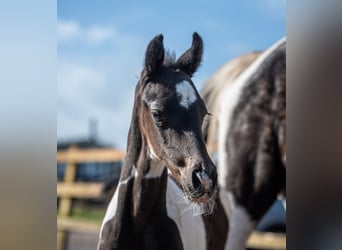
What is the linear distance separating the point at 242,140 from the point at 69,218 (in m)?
0.62

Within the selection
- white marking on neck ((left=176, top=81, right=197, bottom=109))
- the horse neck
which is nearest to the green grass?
the horse neck

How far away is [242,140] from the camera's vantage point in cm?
157

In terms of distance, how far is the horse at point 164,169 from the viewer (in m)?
1.31

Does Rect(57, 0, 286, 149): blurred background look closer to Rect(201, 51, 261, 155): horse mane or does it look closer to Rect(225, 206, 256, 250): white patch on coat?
Rect(201, 51, 261, 155): horse mane

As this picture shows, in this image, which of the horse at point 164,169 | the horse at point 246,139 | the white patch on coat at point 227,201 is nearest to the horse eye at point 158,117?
the horse at point 164,169

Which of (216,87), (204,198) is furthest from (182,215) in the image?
(216,87)

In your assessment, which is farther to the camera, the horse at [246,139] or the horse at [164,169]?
the horse at [246,139]

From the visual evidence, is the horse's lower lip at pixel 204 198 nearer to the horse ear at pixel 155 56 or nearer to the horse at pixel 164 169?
the horse at pixel 164 169

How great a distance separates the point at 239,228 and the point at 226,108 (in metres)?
0.38

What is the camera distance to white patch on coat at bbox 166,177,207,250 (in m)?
1.42

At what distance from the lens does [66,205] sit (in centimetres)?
165
